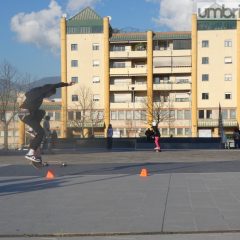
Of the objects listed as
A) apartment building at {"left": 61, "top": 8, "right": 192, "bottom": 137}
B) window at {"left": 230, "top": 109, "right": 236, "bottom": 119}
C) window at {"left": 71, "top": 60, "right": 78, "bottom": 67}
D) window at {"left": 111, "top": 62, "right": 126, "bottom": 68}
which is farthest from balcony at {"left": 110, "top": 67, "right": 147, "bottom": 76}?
window at {"left": 230, "top": 109, "right": 236, "bottom": 119}

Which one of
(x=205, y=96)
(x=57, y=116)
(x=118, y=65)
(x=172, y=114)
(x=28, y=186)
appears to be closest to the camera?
(x=28, y=186)

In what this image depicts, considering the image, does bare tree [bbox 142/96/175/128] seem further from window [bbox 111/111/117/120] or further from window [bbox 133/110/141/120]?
window [bbox 111/111/117/120]

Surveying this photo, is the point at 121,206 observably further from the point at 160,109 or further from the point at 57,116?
the point at 57,116

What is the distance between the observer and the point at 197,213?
894 centimetres

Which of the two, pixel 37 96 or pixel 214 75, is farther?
pixel 214 75

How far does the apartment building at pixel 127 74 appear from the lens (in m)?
90.3

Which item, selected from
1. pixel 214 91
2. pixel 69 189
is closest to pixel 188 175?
pixel 69 189

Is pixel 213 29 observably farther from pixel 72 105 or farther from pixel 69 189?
pixel 69 189

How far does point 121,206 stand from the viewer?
9.79 meters

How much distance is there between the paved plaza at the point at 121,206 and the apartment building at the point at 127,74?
74586 millimetres

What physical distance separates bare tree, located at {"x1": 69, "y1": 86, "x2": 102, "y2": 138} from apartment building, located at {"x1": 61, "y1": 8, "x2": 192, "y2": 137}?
0.80 feet

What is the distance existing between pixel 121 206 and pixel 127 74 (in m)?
82.4

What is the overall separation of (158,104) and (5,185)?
254ft

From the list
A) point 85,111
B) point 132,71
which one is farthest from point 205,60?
point 85,111
